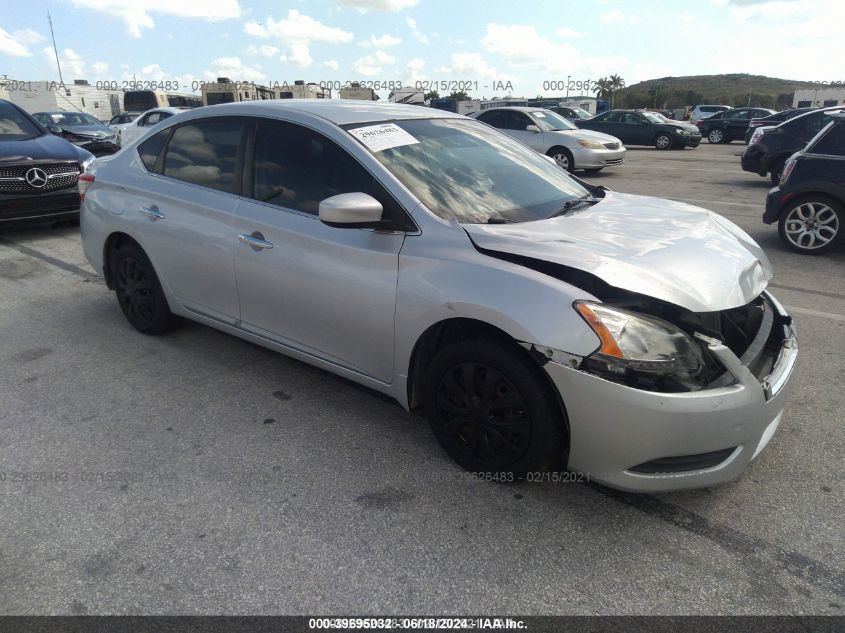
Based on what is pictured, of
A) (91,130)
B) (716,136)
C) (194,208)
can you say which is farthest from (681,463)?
(716,136)

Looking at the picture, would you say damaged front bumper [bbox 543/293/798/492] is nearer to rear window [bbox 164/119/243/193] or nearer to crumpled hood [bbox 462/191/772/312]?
crumpled hood [bbox 462/191/772/312]

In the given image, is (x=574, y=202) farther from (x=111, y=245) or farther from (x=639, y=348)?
(x=111, y=245)

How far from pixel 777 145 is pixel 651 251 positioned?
10.7m

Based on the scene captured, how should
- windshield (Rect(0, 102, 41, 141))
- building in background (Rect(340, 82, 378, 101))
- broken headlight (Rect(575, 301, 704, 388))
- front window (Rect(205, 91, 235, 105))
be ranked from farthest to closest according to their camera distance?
building in background (Rect(340, 82, 378, 101)) → front window (Rect(205, 91, 235, 105)) → windshield (Rect(0, 102, 41, 141)) → broken headlight (Rect(575, 301, 704, 388))

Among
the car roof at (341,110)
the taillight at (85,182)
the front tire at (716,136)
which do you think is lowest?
the front tire at (716,136)

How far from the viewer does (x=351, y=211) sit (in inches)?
109

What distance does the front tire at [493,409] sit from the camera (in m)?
2.49

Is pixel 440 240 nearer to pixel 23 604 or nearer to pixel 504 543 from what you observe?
pixel 504 543

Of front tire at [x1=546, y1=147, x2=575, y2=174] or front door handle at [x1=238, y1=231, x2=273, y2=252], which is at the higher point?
front door handle at [x1=238, y1=231, x2=273, y2=252]

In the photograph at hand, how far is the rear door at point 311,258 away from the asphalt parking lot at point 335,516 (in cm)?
48

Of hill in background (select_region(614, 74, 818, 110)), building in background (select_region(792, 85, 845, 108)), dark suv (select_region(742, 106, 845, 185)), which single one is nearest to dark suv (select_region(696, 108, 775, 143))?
dark suv (select_region(742, 106, 845, 185))

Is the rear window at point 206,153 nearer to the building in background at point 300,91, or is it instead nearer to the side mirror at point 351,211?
the side mirror at point 351,211

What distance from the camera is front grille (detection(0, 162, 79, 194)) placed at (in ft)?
23.8

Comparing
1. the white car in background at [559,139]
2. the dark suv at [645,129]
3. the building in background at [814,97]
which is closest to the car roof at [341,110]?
the white car in background at [559,139]
